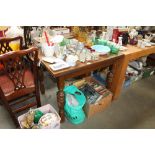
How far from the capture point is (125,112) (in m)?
1.88

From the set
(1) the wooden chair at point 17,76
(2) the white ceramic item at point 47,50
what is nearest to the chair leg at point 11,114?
(1) the wooden chair at point 17,76

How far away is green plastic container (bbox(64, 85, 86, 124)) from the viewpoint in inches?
62.9

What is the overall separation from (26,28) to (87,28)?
0.70m

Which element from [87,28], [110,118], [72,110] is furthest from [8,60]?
[110,118]

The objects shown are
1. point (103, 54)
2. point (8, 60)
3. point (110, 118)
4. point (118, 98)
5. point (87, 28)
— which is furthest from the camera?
point (118, 98)

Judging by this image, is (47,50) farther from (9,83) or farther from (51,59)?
(9,83)

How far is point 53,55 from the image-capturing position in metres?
1.52

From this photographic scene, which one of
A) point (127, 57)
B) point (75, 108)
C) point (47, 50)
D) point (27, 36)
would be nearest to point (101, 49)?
point (127, 57)

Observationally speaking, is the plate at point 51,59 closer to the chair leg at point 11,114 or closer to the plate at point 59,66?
the plate at point 59,66

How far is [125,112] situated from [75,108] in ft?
2.21

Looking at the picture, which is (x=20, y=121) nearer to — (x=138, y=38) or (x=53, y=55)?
(x=53, y=55)

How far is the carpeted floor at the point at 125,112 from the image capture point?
1685 millimetres

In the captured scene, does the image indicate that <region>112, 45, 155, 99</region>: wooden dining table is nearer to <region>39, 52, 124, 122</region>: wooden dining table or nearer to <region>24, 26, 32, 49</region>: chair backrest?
<region>39, 52, 124, 122</region>: wooden dining table

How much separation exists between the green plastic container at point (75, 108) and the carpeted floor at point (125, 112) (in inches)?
2.4
